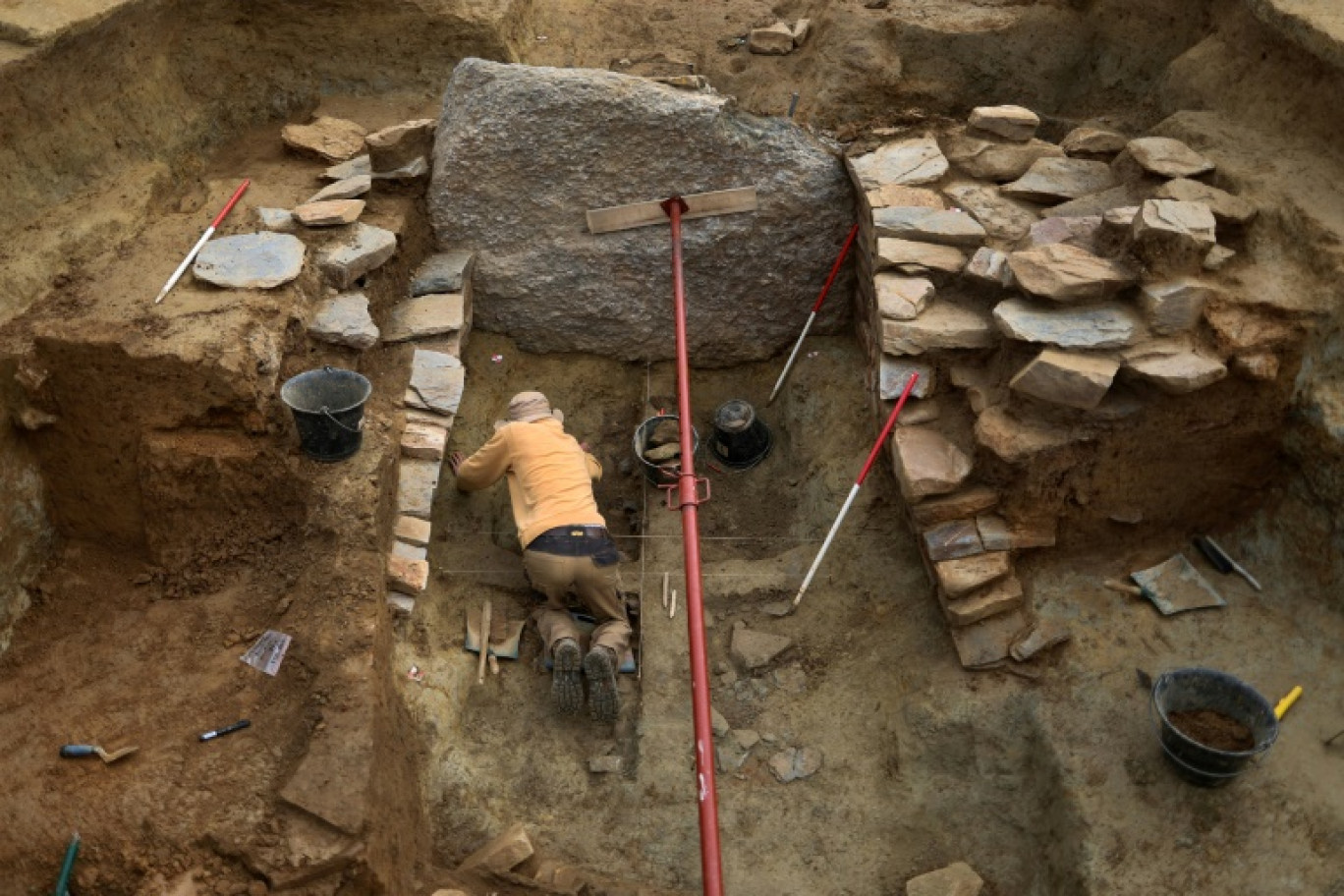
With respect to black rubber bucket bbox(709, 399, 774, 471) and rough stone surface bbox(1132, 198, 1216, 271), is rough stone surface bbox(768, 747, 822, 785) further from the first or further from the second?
rough stone surface bbox(1132, 198, 1216, 271)

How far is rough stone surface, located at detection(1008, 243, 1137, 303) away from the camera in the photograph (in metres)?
5.50

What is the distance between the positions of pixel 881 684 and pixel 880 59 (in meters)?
4.56

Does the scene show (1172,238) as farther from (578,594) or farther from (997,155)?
(578,594)

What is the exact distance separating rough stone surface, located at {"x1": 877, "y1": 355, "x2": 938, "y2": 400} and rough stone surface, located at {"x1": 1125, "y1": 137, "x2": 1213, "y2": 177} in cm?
163

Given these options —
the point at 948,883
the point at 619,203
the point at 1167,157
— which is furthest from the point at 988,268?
the point at 948,883

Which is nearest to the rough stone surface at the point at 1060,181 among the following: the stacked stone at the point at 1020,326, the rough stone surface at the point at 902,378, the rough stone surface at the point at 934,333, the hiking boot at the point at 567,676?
the stacked stone at the point at 1020,326

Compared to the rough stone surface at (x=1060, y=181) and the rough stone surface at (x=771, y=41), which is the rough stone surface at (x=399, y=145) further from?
the rough stone surface at (x=1060, y=181)

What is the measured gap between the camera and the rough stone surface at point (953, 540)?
5539 millimetres

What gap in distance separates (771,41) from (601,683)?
16.9 ft

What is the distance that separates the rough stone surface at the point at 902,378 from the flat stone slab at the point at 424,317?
7.70 feet

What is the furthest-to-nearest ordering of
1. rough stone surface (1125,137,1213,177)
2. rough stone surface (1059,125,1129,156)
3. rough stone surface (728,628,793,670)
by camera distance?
rough stone surface (1059,125,1129,156) → rough stone surface (1125,137,1213,177) → rough stone surface (728,628,793,670)

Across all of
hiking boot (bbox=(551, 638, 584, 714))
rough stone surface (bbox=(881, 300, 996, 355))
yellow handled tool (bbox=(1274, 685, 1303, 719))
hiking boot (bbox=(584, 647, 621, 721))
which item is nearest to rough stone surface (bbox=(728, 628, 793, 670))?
hiking boot (bbox=(584, 647, 621, 721))

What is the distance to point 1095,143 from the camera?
6.74 metres

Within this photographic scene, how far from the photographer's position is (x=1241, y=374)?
536 cm
